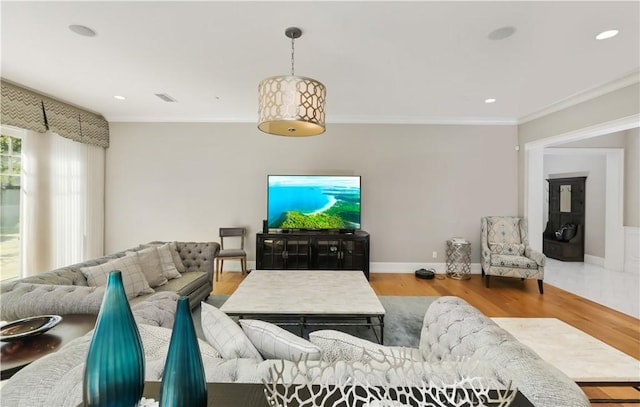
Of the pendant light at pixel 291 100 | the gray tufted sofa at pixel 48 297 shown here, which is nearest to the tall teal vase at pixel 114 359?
the gray tufted sofa at pixel 48 297

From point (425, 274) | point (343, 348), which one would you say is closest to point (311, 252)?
point (425, 274)

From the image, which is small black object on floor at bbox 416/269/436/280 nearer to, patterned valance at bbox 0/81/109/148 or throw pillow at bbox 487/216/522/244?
throw pillow at bbox 487/216/522/244

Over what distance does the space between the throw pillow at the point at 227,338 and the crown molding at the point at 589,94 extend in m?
4.60

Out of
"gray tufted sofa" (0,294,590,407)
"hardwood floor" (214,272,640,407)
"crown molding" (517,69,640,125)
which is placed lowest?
"hardwood floor" (214,272,640,407)

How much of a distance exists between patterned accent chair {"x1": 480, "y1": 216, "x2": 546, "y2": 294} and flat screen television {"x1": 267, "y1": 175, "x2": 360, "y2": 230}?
213 centimetres

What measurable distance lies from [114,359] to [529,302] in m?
4.39

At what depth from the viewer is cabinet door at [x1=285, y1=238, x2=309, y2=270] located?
14.9 ft

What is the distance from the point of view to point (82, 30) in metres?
2.36

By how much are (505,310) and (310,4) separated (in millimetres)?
3754

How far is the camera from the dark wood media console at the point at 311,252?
4.51 metres

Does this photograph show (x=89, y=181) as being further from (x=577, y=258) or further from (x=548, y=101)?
(x=577, y=258)

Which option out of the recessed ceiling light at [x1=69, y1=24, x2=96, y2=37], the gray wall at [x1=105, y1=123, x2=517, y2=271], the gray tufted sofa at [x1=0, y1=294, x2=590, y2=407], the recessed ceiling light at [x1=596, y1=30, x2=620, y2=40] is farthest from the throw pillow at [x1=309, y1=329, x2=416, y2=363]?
the gray wall at [x1=105, y1=123, x2=517, y2=271]

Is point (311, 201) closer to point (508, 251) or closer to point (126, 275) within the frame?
point (126, 275)

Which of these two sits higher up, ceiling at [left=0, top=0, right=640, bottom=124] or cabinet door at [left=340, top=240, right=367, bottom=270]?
ceiling at [left=0, top=0, right=640, bottom=124]
